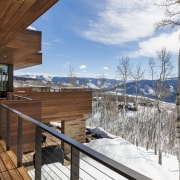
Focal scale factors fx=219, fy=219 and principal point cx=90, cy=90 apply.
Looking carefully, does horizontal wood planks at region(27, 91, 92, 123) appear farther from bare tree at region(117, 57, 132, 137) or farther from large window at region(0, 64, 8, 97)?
bare tree at region(117, 57, 132, 137)

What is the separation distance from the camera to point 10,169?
3.43 m

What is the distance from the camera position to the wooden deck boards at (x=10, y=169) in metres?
3.16

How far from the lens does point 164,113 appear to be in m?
34.8

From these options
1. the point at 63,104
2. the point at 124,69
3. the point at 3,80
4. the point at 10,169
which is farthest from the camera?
the point at 124,69

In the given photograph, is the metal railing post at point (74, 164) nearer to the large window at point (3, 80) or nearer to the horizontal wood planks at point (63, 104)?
the horizontal wood planks at point (63, 104)

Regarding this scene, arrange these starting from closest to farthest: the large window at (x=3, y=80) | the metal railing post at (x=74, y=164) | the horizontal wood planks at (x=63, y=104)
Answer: the metal railing post at (x=74, y=164), the horizontal wood planks at (x=63, y=104), the large window at (x=3, y=80)

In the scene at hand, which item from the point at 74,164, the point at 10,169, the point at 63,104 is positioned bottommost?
the point at 10,169

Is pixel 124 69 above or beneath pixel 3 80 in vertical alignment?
above

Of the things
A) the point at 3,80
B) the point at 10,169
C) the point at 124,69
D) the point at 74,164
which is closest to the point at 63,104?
the point at 3,80

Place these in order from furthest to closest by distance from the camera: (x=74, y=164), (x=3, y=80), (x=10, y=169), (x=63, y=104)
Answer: (x=3, y=80) < (x=63, y=104) < (x=10, y=169) < (x=74, y=164)

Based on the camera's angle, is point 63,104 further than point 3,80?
No

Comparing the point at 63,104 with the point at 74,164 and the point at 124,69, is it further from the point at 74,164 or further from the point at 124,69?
the point at 124,69

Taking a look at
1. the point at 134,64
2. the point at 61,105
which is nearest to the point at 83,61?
the point at 134,64

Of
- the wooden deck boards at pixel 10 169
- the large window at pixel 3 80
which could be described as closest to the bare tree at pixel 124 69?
the large window at pixel 3 80
